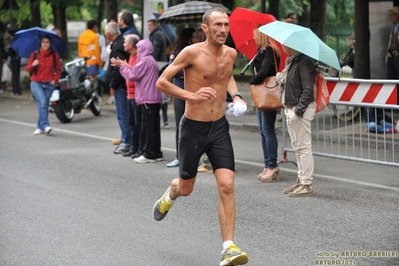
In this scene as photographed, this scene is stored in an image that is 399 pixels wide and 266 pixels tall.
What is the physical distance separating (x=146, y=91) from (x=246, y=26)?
197 centimetres

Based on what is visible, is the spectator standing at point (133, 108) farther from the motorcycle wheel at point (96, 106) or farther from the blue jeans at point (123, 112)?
the motorcycle wheel at point (96, 106)

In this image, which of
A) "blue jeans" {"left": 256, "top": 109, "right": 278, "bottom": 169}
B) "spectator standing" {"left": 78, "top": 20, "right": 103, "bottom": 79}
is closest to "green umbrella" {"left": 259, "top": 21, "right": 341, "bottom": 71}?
"blue jeans" {"left": 256, "top": 109, "right": 278, "bottom": 169}

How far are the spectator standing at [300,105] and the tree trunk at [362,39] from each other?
635 cm

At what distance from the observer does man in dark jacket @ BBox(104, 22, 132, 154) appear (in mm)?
12227

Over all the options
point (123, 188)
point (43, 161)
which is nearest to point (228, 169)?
point (123, 188)

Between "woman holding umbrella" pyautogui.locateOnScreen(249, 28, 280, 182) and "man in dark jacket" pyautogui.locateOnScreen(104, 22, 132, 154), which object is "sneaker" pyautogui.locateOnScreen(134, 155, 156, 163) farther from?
"woman holding umbrella" pyautogui.locateOnScreen(249, 28, 280, 182)

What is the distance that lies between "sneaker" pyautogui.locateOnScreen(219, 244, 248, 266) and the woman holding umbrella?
382 cm

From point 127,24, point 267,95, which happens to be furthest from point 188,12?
point 267,95

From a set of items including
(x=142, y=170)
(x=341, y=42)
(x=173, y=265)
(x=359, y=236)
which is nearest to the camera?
(x=173, y=265)

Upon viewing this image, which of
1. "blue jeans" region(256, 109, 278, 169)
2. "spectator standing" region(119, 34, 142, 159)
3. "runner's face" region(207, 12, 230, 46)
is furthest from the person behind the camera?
"spectator standing" region(119, 34, 142, 159)

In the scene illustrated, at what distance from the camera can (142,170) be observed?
11.0m

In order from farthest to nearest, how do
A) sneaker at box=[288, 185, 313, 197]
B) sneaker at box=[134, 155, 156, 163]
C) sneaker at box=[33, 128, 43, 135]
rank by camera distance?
sneaker at box=[33, 128, 43, 135] → sneaker at box=[134, 155, 156, 163] → sneaker at box=[288, 185, 313, 197]

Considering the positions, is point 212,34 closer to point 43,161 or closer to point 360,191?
point 360,191

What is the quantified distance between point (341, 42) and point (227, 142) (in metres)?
21.4
